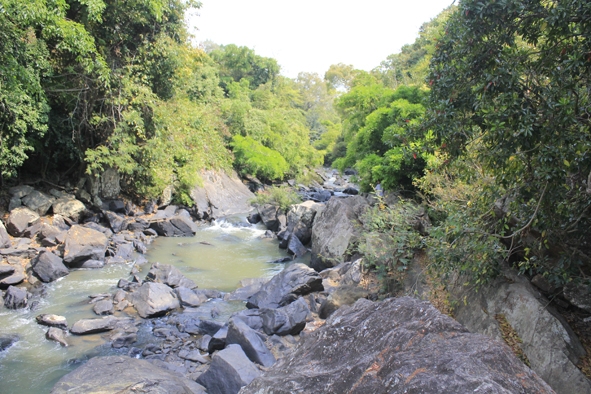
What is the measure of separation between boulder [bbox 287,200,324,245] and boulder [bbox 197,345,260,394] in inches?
382

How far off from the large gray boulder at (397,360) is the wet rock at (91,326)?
5.66m

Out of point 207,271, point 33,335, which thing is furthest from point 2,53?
point 207,271

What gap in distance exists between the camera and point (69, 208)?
14125 millimetres

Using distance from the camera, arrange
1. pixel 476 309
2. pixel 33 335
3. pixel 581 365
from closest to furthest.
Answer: pixel 581 365
pixel 476 309
pixel 33 335

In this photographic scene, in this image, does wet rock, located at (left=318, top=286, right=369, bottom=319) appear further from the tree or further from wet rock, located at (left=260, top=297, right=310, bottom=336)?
the tree

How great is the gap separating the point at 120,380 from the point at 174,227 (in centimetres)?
1193

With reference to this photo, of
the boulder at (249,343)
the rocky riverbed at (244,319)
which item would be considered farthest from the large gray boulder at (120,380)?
the boulder at (249,343)

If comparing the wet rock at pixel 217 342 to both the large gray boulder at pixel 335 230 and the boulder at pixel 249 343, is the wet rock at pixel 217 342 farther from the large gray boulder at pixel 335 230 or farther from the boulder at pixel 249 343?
the large gray boulder at pixel 335 230

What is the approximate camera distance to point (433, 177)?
28.2 feet

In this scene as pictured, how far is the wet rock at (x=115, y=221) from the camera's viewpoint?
1470 cm

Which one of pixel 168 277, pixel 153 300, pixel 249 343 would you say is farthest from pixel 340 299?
pixel 168 277

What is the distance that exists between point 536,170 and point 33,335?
28.0ft

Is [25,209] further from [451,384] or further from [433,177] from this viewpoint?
[451,384]

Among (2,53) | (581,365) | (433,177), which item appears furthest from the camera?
(2,53)
